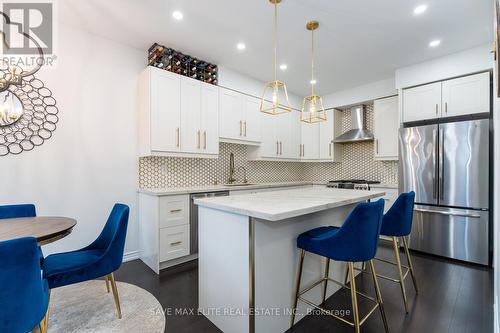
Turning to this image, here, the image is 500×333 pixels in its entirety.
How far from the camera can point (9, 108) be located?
2250 mm

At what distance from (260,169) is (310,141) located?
51.3 inches

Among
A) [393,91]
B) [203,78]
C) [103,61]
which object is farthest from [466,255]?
[103,61]

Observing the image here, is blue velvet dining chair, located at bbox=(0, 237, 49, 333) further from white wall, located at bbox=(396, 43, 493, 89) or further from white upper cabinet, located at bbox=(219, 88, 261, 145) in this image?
white wall, located at bbox=(396, 43, 493, 89)

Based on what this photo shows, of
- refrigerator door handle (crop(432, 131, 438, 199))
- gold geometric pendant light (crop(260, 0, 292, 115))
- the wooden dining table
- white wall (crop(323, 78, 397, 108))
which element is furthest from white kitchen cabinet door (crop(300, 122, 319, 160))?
the wooden dining table

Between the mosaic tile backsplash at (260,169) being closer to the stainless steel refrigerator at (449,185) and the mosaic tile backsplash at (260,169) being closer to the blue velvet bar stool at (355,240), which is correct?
the stainless steel refrigerator at (449,185)

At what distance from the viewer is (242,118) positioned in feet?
12.9

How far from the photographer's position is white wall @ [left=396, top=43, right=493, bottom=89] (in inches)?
116

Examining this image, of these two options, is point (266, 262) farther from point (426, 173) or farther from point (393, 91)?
point (393, 91)

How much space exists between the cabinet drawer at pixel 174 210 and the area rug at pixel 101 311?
2.40 ft

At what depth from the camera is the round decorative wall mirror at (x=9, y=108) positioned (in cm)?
222

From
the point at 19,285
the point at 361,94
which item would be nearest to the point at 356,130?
the point at 361,94

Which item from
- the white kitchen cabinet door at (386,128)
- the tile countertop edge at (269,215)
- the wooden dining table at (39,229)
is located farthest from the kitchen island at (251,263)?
the white kitchen cabinet door at (386,128)

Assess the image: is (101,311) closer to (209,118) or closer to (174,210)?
(174,210)

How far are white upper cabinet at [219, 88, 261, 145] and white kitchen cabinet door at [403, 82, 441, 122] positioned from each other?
235cm
